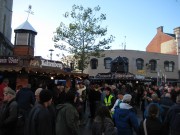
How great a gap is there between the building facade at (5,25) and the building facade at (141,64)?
62.6 feet

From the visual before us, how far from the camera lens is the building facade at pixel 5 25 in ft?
84.6

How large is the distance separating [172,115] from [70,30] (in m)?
24.7

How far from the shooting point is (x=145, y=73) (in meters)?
47.6

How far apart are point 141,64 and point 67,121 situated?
4397 centimetres

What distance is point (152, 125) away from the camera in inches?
219

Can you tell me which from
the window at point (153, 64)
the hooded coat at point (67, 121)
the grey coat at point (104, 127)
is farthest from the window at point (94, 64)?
the grey coat at point (104, 127)

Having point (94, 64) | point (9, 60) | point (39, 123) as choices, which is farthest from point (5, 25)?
point (39, 123)

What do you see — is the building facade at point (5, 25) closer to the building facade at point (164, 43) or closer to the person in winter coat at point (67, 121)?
the person in winter coat at point (67, 121)

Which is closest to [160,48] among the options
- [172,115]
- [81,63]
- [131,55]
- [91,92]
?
[131,55]

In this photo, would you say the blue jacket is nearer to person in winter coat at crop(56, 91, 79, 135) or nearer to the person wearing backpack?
the person wearing backpack

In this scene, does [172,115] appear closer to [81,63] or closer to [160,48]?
[81,63]

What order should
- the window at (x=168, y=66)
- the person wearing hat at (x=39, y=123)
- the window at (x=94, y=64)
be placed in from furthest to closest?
the window at (x=168, y=66), the window at (x=94, y=64), the person wearing hat at (x=39, y=123)

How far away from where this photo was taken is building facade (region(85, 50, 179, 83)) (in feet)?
155

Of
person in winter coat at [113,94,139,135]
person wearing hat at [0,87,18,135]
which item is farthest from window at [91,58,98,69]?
person wearing hat at [0,87,18,135]
